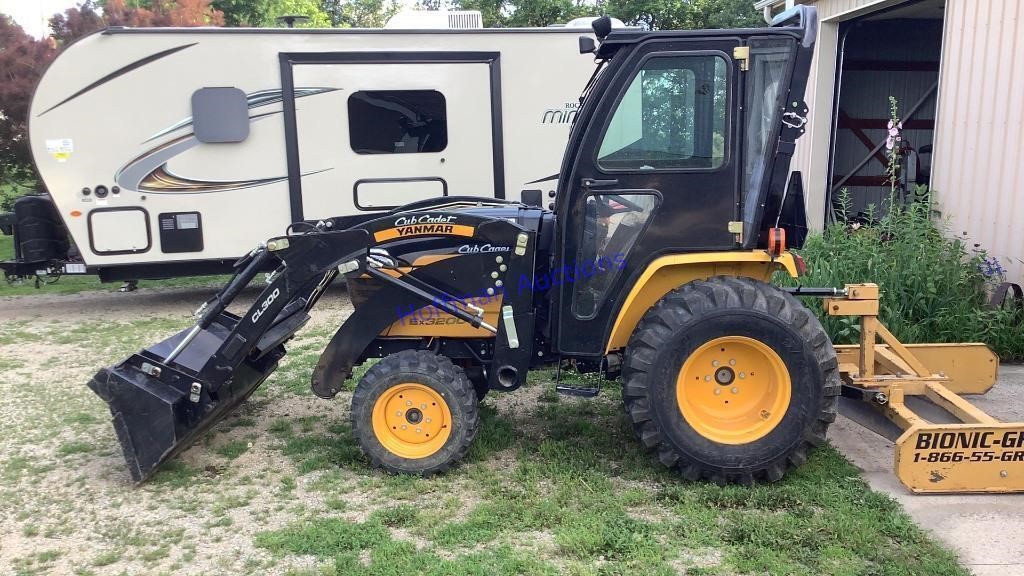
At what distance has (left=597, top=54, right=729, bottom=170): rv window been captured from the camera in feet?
12.0

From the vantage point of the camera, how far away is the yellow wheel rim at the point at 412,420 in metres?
3.95

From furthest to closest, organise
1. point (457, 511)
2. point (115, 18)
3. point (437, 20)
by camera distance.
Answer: point (115, 18) < point (437, 20) < point (457, 511)

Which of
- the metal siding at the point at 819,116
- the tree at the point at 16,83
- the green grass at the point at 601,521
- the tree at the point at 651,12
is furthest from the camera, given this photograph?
the tree at the point at 651,12

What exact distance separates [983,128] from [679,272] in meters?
4.10

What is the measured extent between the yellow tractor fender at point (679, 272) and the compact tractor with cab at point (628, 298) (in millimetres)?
12

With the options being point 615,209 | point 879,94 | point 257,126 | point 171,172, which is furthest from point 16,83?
point 879,94

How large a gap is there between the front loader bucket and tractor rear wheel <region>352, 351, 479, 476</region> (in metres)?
0.79

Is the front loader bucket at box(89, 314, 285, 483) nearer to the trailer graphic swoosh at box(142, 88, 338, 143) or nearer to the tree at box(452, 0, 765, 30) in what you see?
the trailer graphic swoosh at box(142, 88, 338, 143)

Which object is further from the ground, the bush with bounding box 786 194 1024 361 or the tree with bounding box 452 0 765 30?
the tree with bounding box 452 0 765 30

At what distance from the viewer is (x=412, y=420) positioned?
3.98 meters

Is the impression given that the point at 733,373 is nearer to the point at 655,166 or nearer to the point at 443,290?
the point at 655,166

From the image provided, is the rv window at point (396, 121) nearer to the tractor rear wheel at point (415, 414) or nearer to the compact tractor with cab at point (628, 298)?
the compact tractor with cab at point (628, 298)

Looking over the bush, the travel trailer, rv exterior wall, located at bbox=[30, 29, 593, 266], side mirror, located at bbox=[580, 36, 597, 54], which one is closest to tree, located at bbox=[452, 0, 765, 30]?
the travel trailer

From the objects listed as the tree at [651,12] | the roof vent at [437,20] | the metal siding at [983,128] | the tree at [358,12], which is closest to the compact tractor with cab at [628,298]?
the metal siding at [983,128]
